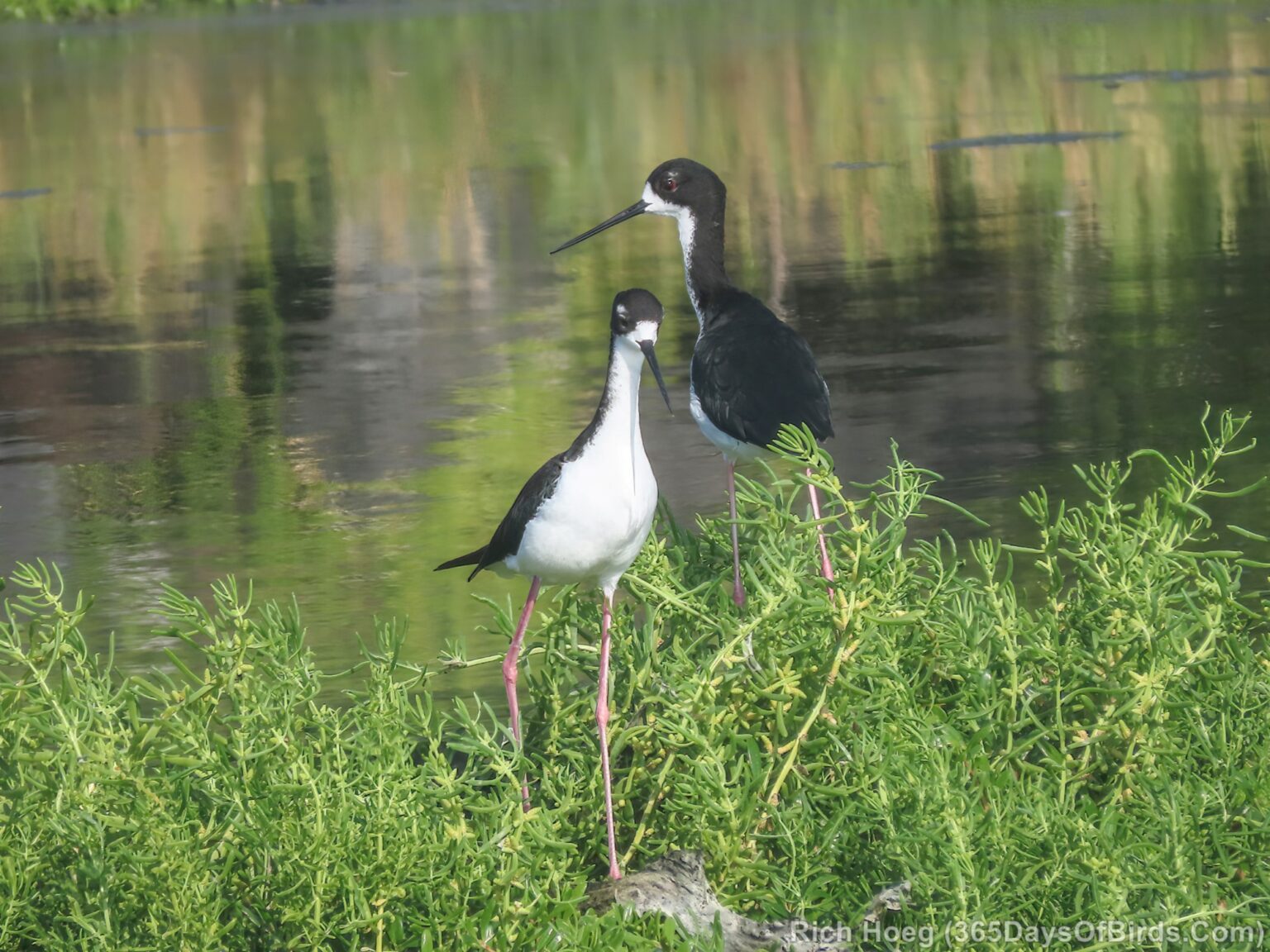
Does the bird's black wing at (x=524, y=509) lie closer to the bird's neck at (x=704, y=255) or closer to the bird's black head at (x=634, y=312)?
the bird's black head at (x=634, y=312)

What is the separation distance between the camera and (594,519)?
5277 millimetres

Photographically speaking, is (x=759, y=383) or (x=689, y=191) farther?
(x=689, y=191)

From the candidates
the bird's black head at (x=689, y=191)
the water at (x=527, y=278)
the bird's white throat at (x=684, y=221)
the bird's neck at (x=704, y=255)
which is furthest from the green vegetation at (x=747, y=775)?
the bird's black head at (x=689, y=191)

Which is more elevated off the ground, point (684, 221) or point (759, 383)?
point (684, 221)

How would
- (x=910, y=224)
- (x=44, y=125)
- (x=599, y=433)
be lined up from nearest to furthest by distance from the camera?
(x=599, y=433) → (x=910, y=224) → (x=44, y=125)

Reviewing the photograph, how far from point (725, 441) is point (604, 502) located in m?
2.11

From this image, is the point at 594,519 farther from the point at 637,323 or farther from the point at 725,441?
the point at 725,441

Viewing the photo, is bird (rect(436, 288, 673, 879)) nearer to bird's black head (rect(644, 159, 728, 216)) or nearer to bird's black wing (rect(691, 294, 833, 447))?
bird's black wing (rect(691, 294, 833, 447))

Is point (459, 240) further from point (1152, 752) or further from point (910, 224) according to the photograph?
point (1152, 752)

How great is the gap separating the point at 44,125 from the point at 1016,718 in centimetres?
2412

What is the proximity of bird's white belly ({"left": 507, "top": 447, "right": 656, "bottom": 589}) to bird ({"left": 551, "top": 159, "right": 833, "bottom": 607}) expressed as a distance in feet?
2.71

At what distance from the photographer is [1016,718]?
17.0ft


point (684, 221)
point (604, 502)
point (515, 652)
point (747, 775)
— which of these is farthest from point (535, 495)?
point (684, 221)

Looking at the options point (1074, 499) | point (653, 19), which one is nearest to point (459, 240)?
point (1074, 499)
